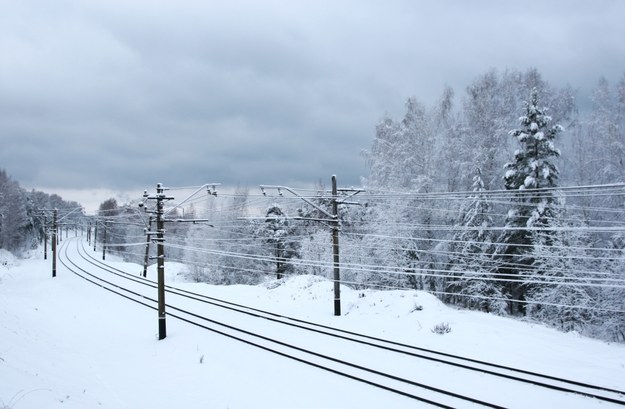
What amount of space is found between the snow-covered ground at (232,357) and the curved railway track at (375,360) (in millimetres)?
382

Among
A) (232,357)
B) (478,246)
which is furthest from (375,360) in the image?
(478,246)

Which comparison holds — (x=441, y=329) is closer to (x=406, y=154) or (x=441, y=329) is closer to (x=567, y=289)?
(x=567, y=289)

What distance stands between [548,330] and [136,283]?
101 feet

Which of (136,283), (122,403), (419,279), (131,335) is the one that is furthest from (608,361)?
(136,283)

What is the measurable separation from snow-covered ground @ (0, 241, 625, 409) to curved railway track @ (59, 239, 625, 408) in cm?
38

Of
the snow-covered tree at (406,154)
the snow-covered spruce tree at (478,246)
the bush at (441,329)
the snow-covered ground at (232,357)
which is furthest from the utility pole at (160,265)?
the snow-covered spruce tree at (478,246)

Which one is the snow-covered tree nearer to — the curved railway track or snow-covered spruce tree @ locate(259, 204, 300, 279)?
the curved railway track

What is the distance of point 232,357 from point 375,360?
5.09 meters

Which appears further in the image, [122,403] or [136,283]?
[136,283]

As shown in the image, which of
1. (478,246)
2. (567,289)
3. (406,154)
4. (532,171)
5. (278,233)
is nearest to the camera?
(567,289)

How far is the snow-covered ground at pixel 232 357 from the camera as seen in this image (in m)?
10.6

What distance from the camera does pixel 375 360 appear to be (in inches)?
538

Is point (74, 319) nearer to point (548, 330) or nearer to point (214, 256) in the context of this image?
point (548, 330)

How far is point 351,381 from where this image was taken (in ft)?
38.8
